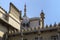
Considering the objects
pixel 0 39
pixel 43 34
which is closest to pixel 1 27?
pixel 0 39

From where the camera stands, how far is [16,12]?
39.1m

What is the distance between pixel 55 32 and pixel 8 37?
8.90m

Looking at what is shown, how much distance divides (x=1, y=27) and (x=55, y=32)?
9.59 meters

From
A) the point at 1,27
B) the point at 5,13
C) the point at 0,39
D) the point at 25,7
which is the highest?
the point at 25,7

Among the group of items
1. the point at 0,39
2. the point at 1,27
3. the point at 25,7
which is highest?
the point at 25,7

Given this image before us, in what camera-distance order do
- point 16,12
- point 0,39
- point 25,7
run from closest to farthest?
1. point 0,39
2. point 16,12
3. point 25,7

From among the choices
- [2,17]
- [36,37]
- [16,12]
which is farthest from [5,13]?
[36,37]

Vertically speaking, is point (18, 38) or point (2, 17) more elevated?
point (2, 17)

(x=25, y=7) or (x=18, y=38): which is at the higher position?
(x=25, y=7)

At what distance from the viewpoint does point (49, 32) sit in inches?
1201

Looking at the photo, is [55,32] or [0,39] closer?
[55,32]

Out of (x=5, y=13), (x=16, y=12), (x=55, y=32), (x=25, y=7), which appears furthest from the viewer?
(x=25, y=7)

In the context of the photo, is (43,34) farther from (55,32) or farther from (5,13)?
(5,13)

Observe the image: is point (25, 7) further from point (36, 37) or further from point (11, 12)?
point (36, 37)
